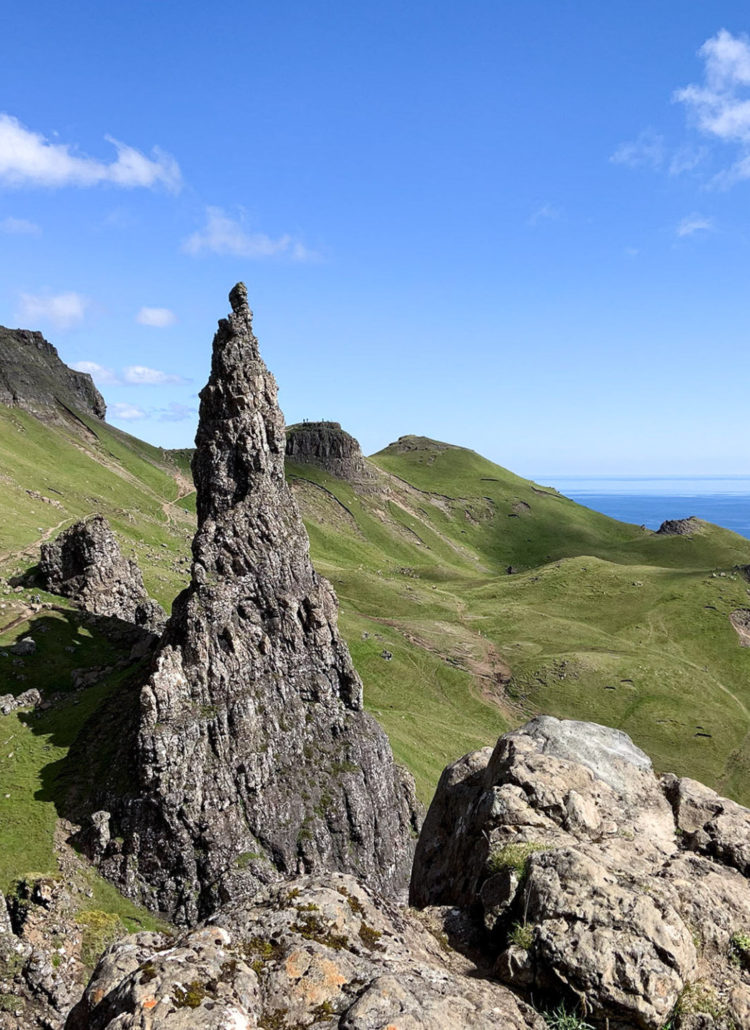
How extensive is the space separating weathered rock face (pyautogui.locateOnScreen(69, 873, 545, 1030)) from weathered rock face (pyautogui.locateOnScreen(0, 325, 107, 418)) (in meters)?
182

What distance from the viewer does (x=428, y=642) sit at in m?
118

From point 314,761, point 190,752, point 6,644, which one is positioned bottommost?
point 314,761

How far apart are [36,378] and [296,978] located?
202973 mm

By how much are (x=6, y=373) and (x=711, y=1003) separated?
198 metres

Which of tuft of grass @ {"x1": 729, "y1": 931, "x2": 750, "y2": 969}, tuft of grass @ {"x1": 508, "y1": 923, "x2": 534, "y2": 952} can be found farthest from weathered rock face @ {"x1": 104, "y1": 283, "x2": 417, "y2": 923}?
tuft of grass @ {"x1": 729, "y1": 931, "x2": 750, "y2": 969}

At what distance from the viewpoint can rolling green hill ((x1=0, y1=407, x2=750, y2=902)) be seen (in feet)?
209

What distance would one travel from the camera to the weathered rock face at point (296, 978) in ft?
29.9

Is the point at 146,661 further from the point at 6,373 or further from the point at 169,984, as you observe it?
the point at 6,373

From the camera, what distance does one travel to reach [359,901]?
484 inches

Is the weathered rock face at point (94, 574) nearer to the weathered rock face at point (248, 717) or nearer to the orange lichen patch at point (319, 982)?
the weathered rock face at point (248, 717)

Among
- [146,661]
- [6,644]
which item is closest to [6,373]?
[6,644]

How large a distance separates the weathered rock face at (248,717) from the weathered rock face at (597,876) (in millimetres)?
33110

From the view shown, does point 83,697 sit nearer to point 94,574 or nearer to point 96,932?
point 94,574

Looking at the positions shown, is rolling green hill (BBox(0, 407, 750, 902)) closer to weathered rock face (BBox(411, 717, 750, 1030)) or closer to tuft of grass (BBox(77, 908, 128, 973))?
tuft of grass (BBox(77, 908, 128, 973))
